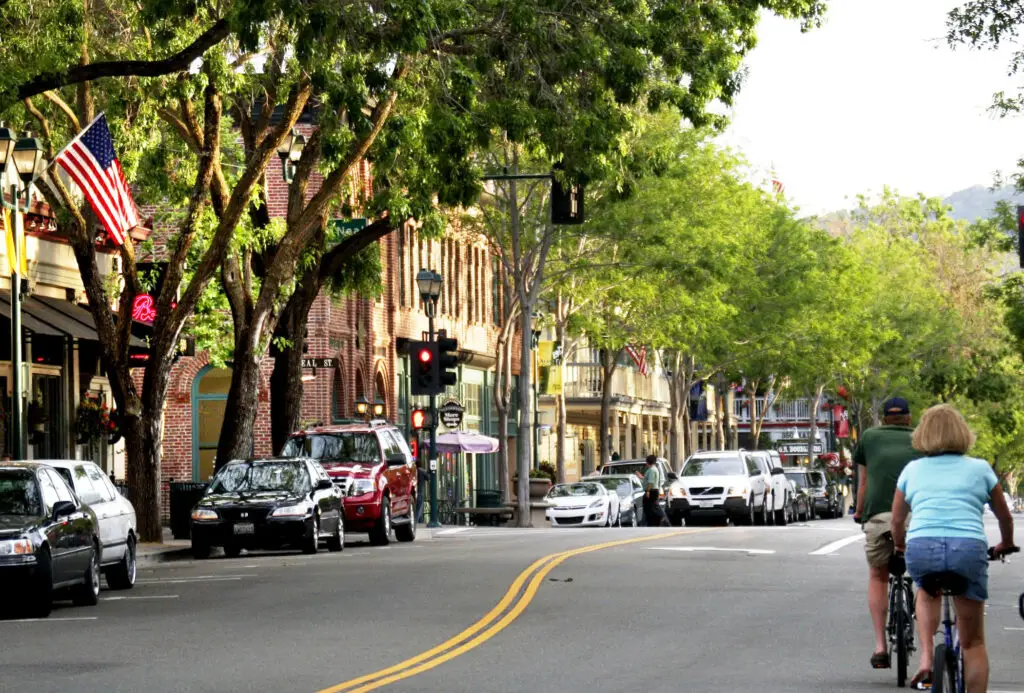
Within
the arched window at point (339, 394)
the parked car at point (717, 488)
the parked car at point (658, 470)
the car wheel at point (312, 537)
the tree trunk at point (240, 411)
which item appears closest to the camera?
the car wheel at point (312, 537)

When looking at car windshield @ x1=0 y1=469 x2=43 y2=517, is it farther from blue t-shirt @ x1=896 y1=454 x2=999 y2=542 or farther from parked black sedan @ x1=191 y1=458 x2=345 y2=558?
blue t-shirt @ x1=896 y1=454 x2=999 y2=542

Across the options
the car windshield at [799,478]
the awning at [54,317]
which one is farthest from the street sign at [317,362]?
the car windshield at [799,478]

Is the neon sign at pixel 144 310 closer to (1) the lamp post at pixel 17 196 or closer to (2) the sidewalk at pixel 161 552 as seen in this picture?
(2) the sidewalk at pixel 161 552

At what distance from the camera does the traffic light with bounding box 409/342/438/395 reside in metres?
39.3

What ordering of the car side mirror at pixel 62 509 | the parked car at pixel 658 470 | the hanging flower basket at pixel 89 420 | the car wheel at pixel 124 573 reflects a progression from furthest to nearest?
1. the parked car at pixel 658 470
2. the hanging flower basket at pixel 89 420
3. the car wheel at pixel 124 573
4. the car side mirror at pixel 62 509

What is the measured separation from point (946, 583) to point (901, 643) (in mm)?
2838

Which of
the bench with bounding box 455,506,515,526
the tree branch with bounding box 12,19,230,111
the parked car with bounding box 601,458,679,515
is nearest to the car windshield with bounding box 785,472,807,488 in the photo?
the parked car with bounding box 601,458,679,515

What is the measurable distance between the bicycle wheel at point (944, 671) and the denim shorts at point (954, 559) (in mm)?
304

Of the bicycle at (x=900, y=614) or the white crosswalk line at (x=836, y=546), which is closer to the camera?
the bicycle at (x=900, y=614)

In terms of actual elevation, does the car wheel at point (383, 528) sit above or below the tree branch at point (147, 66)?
below

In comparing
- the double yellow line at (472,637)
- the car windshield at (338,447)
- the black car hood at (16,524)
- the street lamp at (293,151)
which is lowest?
the double yellow line at (472,637)

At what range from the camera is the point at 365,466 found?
109ft

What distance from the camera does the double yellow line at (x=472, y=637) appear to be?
13.0 metres

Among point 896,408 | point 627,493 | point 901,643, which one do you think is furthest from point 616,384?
point 901,643
